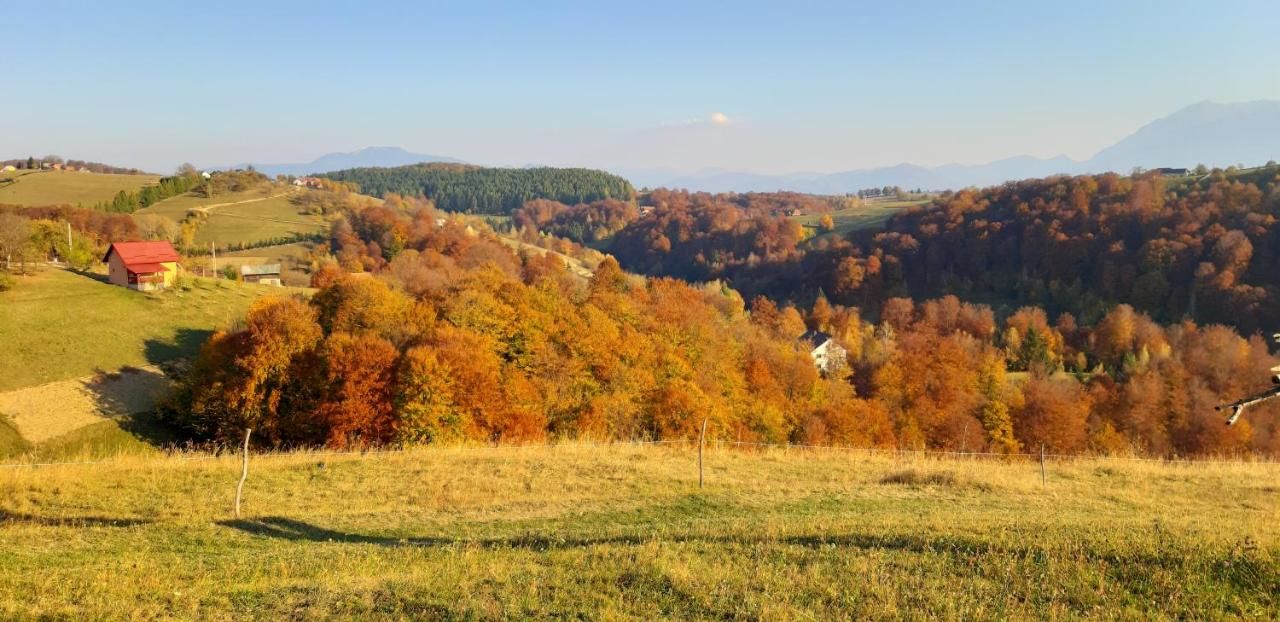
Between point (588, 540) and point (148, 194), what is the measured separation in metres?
128

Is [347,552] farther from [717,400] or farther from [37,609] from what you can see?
[717,400]

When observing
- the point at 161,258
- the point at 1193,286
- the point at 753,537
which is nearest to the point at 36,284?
the point at 161,258

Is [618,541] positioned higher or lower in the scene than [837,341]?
higher

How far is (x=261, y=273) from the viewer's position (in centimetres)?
8050

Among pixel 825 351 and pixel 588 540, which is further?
pixel 825 351

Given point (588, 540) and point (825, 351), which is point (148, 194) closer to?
point (825, 351)

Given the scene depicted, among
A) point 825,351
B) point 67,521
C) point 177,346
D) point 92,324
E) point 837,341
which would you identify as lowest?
point 825,351

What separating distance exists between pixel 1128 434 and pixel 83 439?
239 feet

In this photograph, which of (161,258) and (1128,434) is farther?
(1128,434)

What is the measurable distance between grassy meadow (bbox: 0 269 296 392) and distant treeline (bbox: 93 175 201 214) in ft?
189

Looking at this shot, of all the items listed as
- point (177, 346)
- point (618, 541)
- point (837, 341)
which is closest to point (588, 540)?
point (618, 541)

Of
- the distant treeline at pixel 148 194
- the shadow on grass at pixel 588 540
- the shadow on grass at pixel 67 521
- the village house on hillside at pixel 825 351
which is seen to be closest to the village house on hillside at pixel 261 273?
the distant treeline at pixel 148 194

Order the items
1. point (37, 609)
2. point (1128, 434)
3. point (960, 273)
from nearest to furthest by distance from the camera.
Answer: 1. point (37, 609)
2. point (1128, 434)
3. point (960, 273)

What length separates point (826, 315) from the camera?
105m
